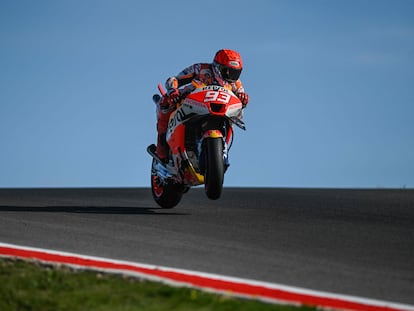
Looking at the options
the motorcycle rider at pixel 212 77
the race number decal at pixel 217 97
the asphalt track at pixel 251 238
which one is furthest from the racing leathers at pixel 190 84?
the asphalt track at pixel 251 238

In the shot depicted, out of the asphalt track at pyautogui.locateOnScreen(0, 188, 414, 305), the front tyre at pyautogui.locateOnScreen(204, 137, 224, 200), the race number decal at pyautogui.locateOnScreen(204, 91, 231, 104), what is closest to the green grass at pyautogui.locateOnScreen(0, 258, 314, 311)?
the asphalt track at pyautogui.locateOnScreen(0, 188, 414, 305)

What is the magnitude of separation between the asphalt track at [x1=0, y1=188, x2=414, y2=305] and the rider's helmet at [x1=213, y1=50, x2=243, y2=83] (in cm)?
194

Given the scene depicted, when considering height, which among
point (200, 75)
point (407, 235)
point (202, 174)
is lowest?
point (407, 235)

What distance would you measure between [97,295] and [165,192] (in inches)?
297

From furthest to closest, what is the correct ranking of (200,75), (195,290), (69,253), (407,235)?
(200,75) → (407,235) → (69,253) → (195,290)

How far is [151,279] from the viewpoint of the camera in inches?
233

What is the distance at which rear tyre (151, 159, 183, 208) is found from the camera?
12.9 metres

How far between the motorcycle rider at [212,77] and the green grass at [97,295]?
6.11 meters

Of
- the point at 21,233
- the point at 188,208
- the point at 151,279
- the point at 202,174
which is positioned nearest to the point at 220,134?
the point at 202,174

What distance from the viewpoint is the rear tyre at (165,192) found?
12.9 metres

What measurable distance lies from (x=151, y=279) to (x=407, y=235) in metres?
4.53

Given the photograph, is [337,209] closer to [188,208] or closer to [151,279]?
[188,208]

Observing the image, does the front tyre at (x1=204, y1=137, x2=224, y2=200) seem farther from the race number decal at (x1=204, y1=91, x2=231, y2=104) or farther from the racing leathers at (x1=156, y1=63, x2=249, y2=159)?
the racing leathers at (x1=156, y1=63, x2=249, y2=159)

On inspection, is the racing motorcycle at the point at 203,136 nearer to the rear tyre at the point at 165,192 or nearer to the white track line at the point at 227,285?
the rear tyre at the point at 165,192
